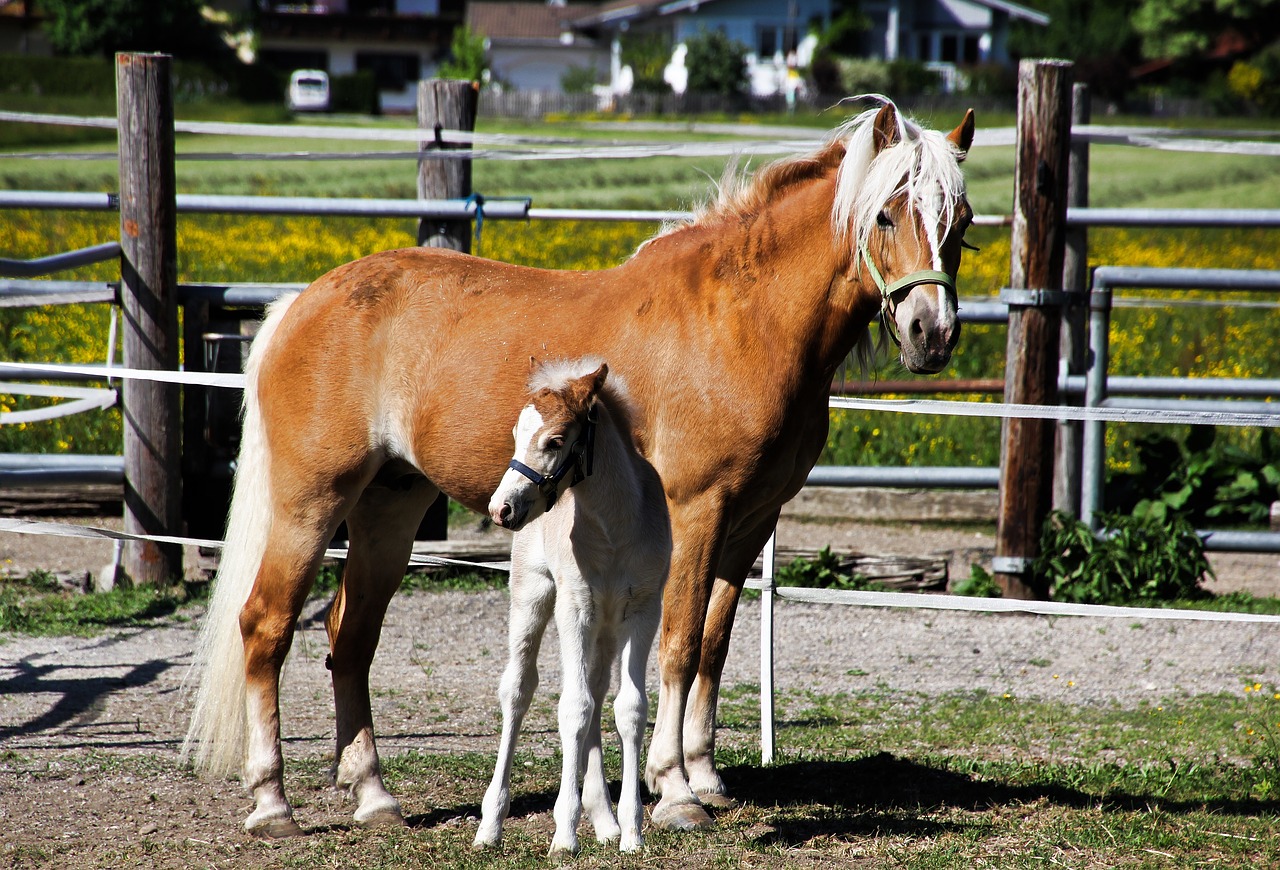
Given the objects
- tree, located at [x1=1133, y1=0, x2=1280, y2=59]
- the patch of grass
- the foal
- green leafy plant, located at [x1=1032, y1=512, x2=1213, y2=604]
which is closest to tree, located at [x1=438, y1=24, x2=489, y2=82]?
tree, located at [x1=1133, y1=0, x2=1280, y2=59]

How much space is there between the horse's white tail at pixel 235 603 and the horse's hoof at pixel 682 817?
147 centimetres

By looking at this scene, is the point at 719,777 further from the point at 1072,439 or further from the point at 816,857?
the point at 1072,439

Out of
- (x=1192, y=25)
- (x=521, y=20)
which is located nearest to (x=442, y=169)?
(x=1192, y=25)

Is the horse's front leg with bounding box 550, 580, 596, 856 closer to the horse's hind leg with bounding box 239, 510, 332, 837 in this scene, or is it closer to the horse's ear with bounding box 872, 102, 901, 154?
the horse's hind leg with bounding box 239, 510, 332, 837

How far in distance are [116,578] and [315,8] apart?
2733 inches

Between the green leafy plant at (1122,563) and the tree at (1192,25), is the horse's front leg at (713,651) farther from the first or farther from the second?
the tree at (1192,25)

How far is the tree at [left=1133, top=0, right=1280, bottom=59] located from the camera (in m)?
53.8

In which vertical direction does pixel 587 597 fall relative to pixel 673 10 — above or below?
below

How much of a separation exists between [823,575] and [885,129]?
11.7 ft

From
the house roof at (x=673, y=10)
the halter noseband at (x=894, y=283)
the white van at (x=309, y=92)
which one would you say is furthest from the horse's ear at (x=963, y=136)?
the house roof at (x=673, y=10)

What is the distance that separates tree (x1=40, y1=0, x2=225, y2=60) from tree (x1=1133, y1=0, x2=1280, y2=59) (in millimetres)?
41300

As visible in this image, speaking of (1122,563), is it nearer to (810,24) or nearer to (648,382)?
(648,382)

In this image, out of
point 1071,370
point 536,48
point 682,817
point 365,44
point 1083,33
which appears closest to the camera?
point 682,817

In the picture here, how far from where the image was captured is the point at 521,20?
69.0m
